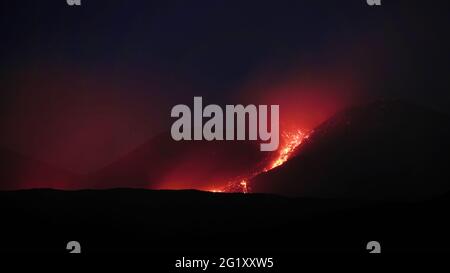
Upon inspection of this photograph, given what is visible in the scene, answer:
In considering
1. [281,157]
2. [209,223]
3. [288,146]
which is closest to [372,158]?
[288,146]

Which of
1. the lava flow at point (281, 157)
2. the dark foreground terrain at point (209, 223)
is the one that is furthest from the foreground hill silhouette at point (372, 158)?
the dark foreground terrain at point (209, 223)

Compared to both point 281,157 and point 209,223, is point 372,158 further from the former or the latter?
point 209,223

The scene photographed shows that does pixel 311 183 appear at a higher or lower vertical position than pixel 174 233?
higher

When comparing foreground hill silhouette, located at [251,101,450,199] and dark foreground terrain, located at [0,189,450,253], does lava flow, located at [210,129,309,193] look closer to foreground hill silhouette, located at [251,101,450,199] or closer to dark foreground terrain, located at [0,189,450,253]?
foreground hill silhouette, located at [251,101,450,199]

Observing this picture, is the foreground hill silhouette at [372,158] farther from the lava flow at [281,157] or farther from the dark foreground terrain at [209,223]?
the dark foreground terrain at [209,223]
